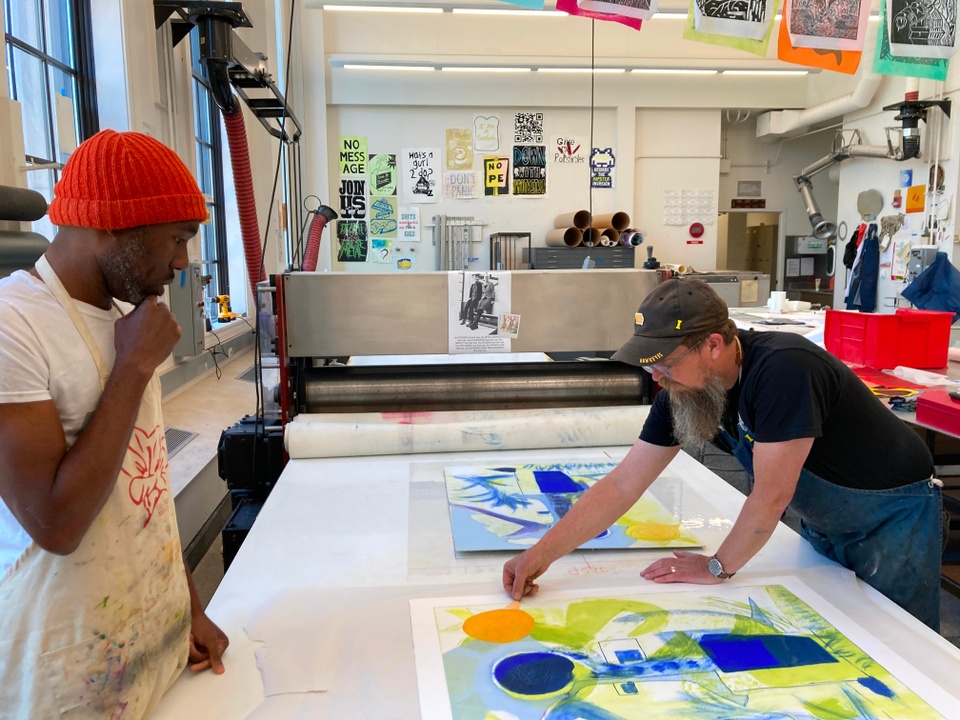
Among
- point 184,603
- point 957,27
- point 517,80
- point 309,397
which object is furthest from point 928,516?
point 517,80

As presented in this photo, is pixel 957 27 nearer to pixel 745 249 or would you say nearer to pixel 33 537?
pixel 33 537

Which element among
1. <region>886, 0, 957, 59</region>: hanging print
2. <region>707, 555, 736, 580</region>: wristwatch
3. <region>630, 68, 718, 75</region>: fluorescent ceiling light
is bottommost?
<region>707, 555, 736, 580</region>: wristwatch

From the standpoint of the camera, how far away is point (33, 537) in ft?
2.61

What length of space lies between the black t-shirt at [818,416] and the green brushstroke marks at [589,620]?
1.16ft

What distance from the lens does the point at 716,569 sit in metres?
1.31

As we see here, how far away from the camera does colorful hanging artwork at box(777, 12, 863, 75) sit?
9.32ft

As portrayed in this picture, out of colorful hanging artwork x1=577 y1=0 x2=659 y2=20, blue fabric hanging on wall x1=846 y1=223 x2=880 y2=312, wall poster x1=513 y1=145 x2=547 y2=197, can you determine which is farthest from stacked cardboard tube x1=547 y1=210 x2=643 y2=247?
colorful hanging artwork x1=577 y1=0 x2=659 y2=20

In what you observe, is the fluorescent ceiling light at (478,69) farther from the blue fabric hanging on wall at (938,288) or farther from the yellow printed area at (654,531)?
the yellow printed area at (654,531)

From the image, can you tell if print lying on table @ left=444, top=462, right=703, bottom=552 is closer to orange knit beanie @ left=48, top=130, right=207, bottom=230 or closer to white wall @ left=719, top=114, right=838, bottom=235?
orange knit beanie @ left=48, top=130, right=207, bottom=230

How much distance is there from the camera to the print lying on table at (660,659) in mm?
973

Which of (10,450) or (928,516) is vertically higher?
(10,450)

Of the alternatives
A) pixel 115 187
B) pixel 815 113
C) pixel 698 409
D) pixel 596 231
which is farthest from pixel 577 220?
pixel 115 187

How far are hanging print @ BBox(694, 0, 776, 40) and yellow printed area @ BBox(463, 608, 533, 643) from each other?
2454 millimetres

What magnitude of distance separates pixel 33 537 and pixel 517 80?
679 cm
